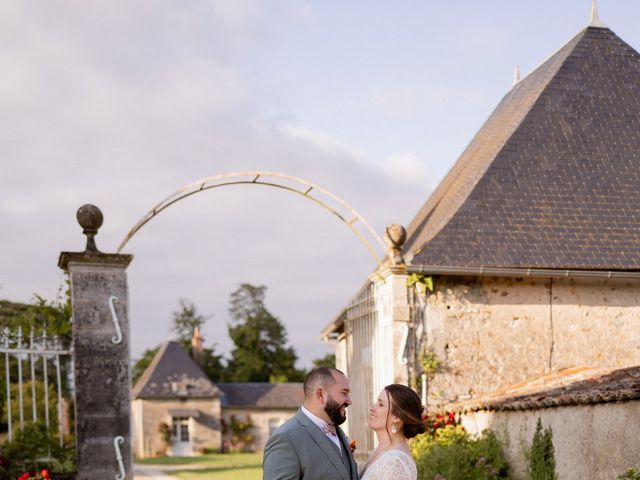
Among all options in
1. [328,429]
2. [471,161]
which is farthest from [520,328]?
[328,429]

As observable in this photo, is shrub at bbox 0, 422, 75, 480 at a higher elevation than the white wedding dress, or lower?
lower

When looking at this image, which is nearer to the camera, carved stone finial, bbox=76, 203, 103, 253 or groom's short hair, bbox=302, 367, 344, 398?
groom's short hair, bbox=302, 367, 344, 398

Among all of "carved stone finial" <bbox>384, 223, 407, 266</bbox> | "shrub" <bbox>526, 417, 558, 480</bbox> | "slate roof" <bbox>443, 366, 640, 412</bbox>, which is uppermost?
"carved stone finial" <bbox>384, 223, 407, 266</bbox>

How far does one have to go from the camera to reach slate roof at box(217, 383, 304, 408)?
48562 millimetres

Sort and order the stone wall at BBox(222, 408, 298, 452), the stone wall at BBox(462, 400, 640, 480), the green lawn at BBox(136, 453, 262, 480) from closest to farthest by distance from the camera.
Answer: the stone wall at BBox(462, 400, 640, 480)
the green lawn at BBox(136, 453, 262, 480)
the stone wall at BBox(222, 408, 298, 452)

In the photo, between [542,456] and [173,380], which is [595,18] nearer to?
[542,456]

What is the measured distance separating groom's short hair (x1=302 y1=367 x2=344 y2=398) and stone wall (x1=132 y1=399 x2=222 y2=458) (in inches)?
A: 1622

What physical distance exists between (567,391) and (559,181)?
4.37 metres

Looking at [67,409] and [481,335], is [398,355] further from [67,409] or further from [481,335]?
[67,409]

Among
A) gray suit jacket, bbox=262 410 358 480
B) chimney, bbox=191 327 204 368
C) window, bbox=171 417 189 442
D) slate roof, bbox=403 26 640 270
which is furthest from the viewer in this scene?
chimney, bbox=191 327 204 368

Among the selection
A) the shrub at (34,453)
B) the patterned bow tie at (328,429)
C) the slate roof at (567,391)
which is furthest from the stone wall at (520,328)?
the patterned bow tie at (328,429)

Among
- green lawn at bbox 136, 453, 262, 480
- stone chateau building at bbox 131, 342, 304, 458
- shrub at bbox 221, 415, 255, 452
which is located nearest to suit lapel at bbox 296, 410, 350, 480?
green lawn at bbox 136, 453, 262, 480

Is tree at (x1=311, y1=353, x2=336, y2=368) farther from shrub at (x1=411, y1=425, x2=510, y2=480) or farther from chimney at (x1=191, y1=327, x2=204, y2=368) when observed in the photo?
shrub at (x1=411, y1=425, x2=510, y2=480)

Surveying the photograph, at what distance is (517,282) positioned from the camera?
1131 cm
